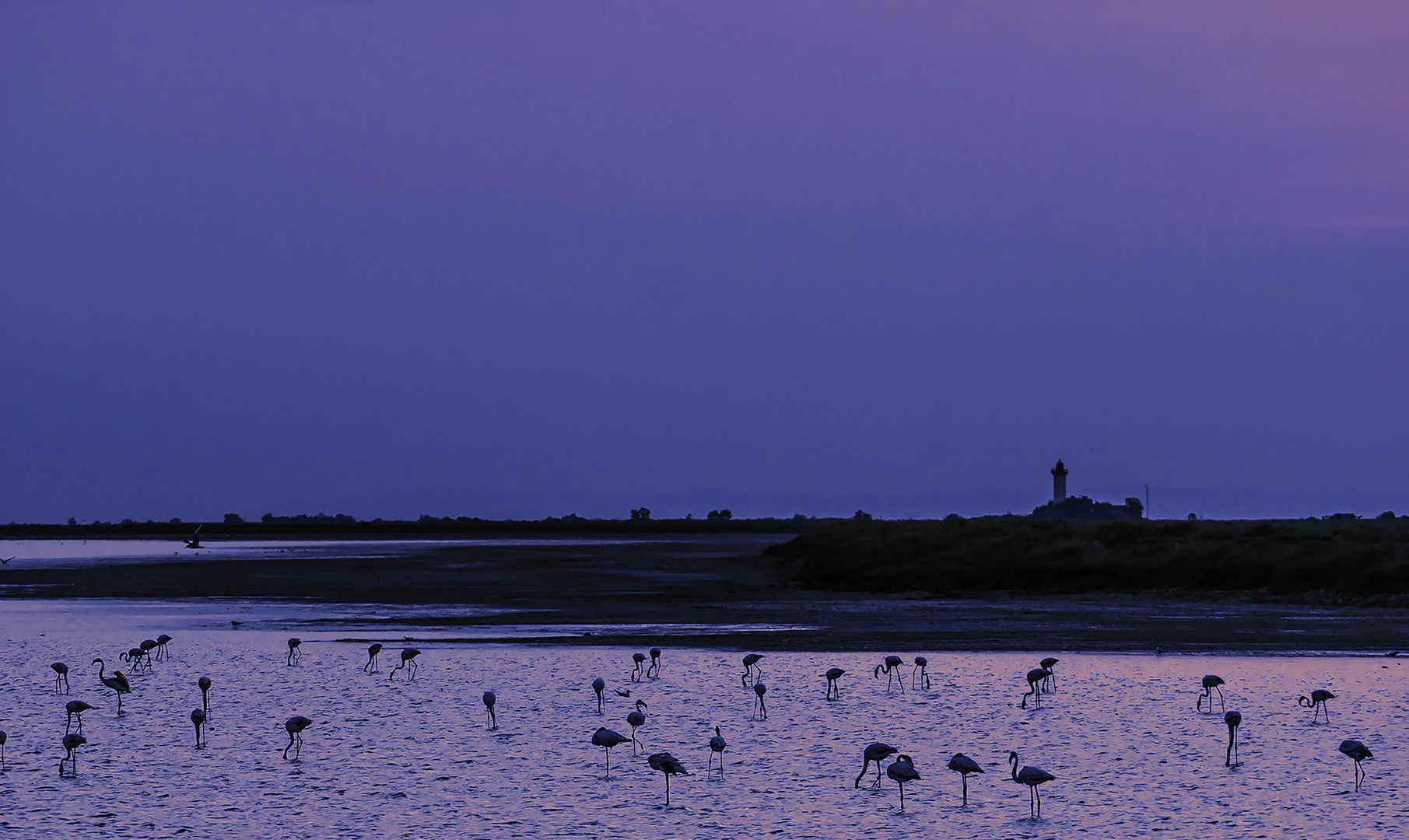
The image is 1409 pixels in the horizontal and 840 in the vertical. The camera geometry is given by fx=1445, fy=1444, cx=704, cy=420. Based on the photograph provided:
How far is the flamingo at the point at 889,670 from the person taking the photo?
2132 centimetres

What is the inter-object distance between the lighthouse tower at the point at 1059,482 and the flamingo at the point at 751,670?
139485mm

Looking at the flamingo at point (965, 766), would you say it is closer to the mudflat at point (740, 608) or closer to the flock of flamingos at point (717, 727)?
the flock of flamingos at point (717, 727)

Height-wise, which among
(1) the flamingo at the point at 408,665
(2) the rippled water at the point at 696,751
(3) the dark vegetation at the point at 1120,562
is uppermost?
(3) the dark vegetation at the point at 1120,562

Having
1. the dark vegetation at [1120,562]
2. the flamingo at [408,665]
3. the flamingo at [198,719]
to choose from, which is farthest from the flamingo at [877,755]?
the dark vegetation at [1120,562]

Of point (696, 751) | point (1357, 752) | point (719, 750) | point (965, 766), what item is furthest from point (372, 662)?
point (1357, 752)

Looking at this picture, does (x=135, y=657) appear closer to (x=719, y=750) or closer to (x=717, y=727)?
(x=717, y=727)

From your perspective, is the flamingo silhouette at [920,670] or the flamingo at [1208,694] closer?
the flamingo at [1208,694]

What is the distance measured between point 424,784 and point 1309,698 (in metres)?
11.6

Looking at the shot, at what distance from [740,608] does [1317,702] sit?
73.6ft

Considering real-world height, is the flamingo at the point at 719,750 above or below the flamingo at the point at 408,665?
below

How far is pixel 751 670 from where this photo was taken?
2305 cm

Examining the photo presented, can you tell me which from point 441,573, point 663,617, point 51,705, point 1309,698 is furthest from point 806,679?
point 441,573

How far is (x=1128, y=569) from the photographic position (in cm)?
4481

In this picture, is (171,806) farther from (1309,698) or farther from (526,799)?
(1309,698)
